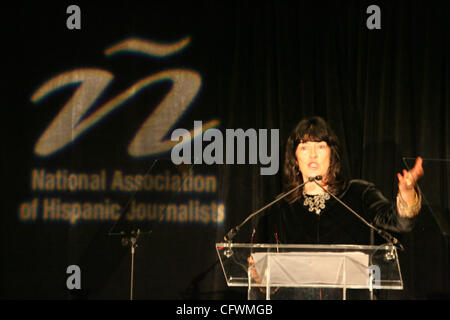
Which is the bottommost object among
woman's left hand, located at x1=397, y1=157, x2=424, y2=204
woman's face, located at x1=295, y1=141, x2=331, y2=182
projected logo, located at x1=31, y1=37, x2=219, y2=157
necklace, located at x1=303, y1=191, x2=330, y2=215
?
necklace, located at x1=303, y1=191, x2=330, y2=215

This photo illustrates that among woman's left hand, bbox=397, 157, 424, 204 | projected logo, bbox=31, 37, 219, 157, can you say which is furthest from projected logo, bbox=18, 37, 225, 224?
woman's left hand, bbox=397, 157, 424, 204

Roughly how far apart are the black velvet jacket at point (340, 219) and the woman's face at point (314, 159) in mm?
222

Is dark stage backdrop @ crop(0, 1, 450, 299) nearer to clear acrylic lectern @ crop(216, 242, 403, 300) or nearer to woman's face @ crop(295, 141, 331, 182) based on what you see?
woman's face @ crop(295, 141, 331, 182)

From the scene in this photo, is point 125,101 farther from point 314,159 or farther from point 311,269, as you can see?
point 311,269

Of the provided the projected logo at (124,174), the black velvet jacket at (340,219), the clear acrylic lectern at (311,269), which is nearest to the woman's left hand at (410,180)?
the black velvet jacket at (340,219)

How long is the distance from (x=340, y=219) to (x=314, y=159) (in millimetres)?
493

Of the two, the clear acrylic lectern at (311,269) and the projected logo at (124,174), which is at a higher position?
the projected logo at (124,174)

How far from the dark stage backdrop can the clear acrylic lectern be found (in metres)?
1.30

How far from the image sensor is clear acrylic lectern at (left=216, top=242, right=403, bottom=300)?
2.62m

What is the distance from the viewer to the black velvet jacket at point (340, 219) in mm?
3779

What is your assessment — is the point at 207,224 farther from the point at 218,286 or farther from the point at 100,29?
the point at 100,29

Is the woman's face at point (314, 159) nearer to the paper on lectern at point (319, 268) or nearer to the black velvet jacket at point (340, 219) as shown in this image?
the black velvet jacket at point (340, 219)

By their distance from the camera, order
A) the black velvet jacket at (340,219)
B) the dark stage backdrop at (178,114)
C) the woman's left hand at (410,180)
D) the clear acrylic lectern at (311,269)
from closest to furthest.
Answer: the clear acrylic lectern at (311,269), the woman's left hand at (410,180), the black velvet jacket at (340,219), the dark stage backdrop at (178,114)
